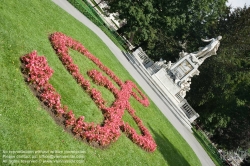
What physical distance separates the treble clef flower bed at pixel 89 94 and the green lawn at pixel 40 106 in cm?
32

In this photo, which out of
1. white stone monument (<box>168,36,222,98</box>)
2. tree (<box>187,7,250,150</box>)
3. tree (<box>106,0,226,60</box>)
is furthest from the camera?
tree (<box>106,0,226,60</box>)

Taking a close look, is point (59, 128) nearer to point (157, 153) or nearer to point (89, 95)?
point (89, 95)

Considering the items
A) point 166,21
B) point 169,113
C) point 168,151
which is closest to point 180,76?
point 169,113

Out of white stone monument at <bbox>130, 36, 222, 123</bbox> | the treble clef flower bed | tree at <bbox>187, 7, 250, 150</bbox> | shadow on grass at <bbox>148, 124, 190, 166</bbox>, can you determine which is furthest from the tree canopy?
the treble clef flower bed

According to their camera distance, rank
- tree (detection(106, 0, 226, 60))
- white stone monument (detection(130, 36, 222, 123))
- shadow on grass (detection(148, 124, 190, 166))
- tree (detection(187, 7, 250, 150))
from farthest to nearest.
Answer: tree (detection(106, 0, 226, 60))
tree (detection(187, 7, 250, 150))
white stone monument (detection(130, 36, 222, 123))
shadow on grass (detection(148, 124, 190, 166))

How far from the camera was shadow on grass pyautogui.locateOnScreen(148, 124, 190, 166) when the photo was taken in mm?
14430

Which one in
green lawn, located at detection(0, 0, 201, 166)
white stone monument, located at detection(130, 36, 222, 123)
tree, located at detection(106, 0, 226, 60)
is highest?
tree, located at detection(106, 0, 226, 60)

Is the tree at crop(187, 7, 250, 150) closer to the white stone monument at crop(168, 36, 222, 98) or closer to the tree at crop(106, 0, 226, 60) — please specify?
the tree at crop(106, 0, 226, 60)

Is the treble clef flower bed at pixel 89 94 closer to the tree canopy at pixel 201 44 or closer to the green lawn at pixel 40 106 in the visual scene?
the green lawn at pixel 40 106

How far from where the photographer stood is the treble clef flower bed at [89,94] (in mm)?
9375

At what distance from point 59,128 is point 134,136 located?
4.42m

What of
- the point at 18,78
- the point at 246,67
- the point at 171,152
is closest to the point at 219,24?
the point at 246,67

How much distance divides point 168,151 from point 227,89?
30821 millimetres

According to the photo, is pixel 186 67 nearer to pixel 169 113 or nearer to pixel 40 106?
pixel 169 113
